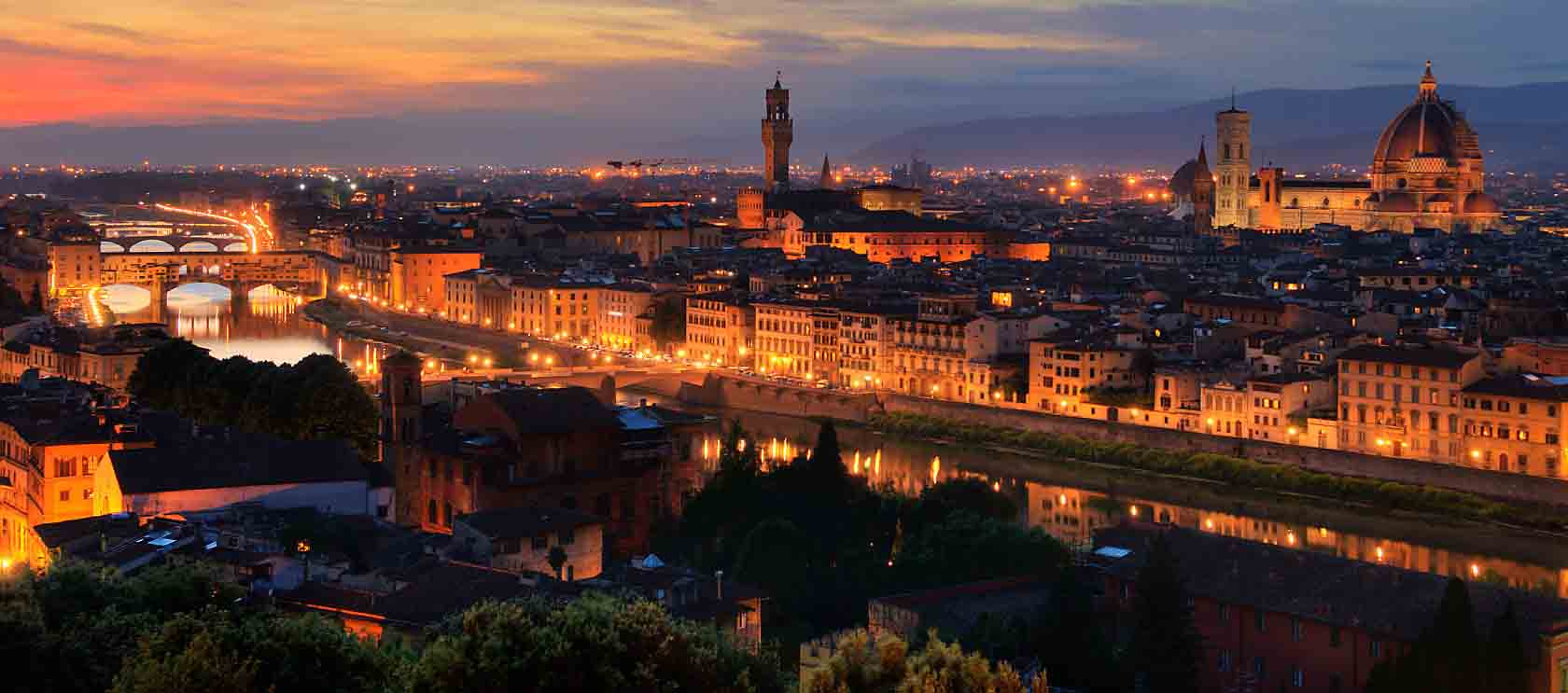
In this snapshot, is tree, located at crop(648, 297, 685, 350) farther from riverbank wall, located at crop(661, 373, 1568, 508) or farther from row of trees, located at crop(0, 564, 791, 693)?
row of trees, located at crop(0, 564, 791, 693)

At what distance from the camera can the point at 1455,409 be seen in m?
18.0

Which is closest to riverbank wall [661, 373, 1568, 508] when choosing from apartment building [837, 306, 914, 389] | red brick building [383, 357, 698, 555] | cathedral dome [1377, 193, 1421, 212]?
apartment building [837, 306, 914, 389]

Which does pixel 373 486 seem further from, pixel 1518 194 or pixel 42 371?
pixel 1518 194

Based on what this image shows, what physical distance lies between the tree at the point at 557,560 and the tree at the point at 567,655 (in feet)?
10.9

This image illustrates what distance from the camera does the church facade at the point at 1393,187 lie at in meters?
45.2

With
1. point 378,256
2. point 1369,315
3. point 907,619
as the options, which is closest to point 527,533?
point 907,619

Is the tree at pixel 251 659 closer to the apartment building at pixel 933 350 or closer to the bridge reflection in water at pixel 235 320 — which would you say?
the apartment building at pixel 933 350

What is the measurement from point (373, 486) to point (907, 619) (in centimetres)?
418

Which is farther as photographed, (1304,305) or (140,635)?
(1304,305)

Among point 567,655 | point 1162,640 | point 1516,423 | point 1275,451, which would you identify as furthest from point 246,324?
point 567,655

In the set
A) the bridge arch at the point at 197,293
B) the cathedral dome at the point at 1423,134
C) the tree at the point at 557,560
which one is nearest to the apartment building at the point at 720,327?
the tree at the point at 557,560

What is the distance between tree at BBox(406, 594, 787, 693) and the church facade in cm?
3869

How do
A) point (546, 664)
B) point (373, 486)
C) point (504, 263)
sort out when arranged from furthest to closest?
point (504, 263)
point (373, 486)
point (546, 664)

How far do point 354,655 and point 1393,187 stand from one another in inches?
1635
